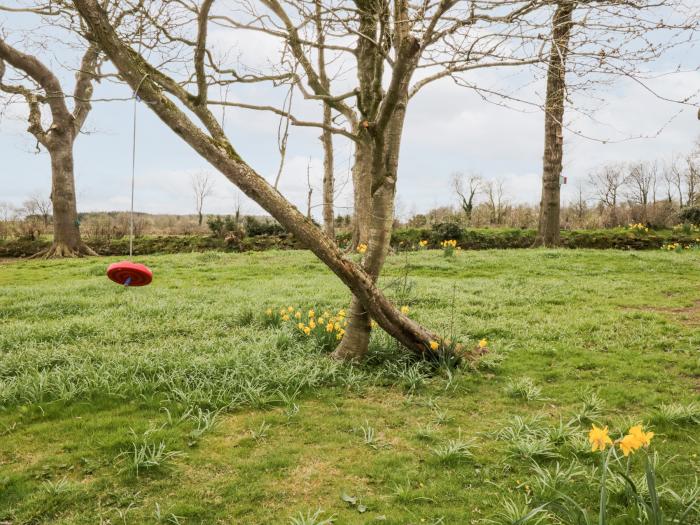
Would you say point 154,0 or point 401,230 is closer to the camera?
point 154,0

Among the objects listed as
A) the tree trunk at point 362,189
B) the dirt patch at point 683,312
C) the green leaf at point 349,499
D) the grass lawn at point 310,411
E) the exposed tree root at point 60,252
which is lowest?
the green leaf at point 349,499

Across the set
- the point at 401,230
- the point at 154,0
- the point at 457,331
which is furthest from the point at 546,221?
the point at 154,0

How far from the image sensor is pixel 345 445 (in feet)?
11.7

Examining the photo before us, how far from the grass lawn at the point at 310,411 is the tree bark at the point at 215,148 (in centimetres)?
96

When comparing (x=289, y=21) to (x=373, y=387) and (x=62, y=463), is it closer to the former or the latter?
(x=373, y=387)

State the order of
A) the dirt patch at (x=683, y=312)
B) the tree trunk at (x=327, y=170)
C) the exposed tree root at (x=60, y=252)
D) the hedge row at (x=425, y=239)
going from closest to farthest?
the dirt patch at (x=683, y=312), the tree trunk at (x=327, y=170), the hedge row at (x=425, y=239), the exposed tree root at (x=60, y=252)

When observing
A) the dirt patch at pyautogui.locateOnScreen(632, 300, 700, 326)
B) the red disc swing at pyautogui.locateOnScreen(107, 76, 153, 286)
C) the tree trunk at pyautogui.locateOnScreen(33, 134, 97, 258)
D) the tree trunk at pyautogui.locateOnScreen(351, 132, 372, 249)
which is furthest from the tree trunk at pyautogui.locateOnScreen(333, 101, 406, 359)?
the tree trunk at pyautogui.locateOnScreen(33, 134, 97, 258)

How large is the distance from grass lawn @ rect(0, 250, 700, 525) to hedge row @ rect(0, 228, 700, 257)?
970cm

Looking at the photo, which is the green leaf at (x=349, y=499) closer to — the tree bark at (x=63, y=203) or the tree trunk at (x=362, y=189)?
the tree trunk at (x=362, y=189)

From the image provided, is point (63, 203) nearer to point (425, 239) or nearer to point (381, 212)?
point (425, 239)

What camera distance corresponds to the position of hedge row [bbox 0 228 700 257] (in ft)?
55.3

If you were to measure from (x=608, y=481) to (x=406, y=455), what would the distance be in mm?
1244

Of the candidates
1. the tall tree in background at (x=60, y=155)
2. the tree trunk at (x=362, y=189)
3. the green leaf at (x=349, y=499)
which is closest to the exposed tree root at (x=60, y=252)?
the tall tree in background at (x=60, y=155)

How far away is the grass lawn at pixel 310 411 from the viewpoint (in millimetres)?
2895
